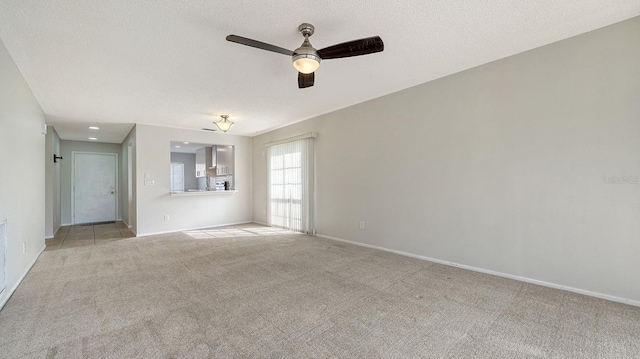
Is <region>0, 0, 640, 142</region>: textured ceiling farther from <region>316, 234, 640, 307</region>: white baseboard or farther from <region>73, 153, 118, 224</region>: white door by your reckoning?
<region>73, 153, 118, 224</region>: white door

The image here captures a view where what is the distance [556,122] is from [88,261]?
236 inches

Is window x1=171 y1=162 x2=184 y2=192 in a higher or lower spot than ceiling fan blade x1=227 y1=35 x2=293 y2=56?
lower

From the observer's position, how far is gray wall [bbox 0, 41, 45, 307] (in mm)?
2562

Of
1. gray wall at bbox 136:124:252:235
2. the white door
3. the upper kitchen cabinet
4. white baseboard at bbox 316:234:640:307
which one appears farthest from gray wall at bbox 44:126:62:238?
white baseboard at bbox 316:234:640:307

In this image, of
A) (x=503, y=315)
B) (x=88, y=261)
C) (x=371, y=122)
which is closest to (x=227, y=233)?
(x=88, y=261)

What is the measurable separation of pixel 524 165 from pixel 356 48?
2.22 meters

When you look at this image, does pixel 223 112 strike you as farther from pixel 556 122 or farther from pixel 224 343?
pixel 556 122

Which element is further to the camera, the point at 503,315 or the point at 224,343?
the point at 503,315

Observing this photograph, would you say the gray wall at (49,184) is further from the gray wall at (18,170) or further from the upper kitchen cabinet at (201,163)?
the upper kitchen cabinet at (201,163)

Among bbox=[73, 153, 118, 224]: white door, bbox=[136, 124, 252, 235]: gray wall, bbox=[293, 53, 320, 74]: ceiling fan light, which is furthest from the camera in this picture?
bbox=[73, 153, 118, 224]: white door

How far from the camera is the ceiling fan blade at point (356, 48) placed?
84.2 inches

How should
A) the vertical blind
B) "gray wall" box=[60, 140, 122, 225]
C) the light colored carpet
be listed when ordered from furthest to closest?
"gray wall" box=[60, 140, 122, 225]
the vertical blind
the light colored carpet

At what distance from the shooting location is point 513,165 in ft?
9.77

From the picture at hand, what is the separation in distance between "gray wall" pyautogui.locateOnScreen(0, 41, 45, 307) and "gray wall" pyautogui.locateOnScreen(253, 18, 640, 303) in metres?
4.25
